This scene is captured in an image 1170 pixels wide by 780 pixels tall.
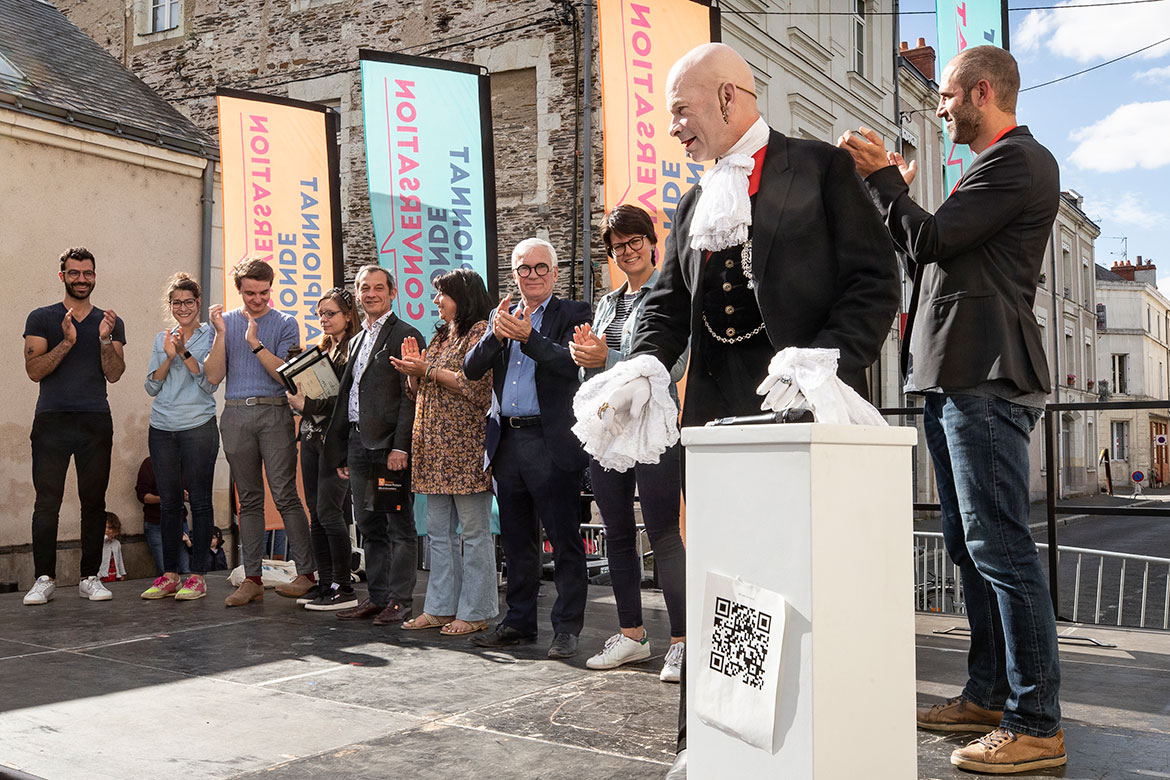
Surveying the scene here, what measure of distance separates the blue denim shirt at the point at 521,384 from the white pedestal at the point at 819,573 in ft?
9.49

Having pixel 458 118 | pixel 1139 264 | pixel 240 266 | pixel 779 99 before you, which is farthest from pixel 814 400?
pixel 1139 264

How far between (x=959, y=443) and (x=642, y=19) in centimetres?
685

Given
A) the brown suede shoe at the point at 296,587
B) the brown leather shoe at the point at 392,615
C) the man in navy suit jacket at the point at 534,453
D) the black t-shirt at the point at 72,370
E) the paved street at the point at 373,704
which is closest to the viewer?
the paved street at the point at 373,704

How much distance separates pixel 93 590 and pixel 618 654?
392 centimetres

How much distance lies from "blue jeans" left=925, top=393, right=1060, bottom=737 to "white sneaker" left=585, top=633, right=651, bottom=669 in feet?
5.71

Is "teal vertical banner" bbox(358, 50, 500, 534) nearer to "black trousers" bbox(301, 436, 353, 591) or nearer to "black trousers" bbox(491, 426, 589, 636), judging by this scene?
"black trousers" bbox(301, 436, 353, 591)

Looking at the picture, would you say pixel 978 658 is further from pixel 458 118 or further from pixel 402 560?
pixel 458 118

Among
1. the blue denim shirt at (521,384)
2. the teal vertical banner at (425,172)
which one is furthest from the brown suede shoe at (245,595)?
the teal vertical banner at (425,172)

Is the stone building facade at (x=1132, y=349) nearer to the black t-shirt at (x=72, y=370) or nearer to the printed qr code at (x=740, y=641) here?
the black t-shirt at (x=72, y=370)

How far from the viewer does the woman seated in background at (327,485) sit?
6.29 meters

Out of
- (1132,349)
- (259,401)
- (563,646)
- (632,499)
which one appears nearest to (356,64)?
(259,401)

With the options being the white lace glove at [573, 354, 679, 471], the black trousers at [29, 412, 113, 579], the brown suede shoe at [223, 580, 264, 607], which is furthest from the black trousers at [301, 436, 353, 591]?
the white lace glove at [573, 354, 679, 471]

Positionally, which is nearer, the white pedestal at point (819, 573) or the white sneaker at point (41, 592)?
the white pedestal at point (819, 573)

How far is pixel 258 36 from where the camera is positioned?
16828 millimetres
